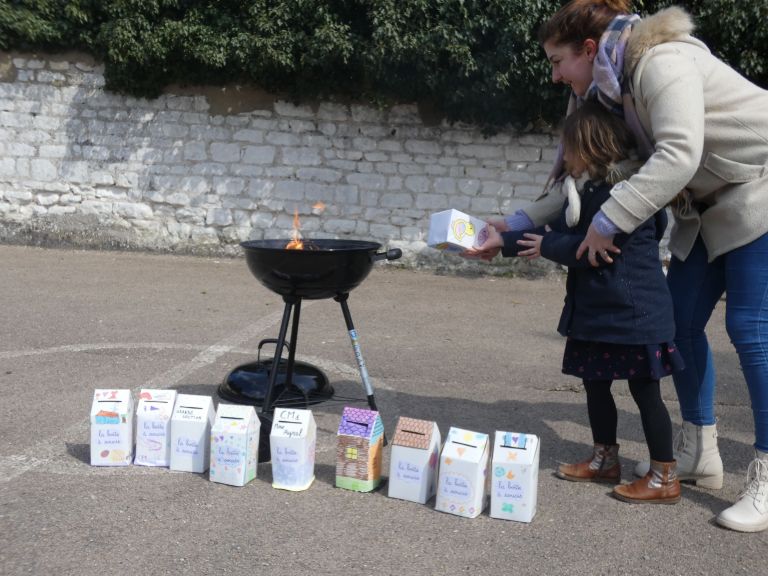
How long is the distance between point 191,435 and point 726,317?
7.40 ft

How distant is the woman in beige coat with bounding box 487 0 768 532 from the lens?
2.86 m

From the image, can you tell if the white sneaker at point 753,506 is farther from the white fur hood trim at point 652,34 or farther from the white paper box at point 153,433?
the white paper box at point 153,433

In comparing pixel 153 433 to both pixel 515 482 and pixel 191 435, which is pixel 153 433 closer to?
pixel 191 435

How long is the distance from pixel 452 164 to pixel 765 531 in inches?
291

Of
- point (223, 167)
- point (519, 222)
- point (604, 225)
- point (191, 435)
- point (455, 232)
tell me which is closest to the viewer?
point (604, 225)

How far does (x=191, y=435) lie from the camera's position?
3424mm

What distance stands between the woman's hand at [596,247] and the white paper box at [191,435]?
5.58 ft

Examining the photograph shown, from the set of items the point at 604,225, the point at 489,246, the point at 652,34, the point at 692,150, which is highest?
the point at 652,34

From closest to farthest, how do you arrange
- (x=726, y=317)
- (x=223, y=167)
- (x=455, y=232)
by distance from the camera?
(x=726, y=317), (x=455, y=232), (x=223, y=167)

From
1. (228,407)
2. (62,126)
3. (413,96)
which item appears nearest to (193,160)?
(62,126)

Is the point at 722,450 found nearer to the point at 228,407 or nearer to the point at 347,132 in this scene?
the point at 228,407

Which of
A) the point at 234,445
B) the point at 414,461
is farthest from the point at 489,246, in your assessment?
the point at 234,445

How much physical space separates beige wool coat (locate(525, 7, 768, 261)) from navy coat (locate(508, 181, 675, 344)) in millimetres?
197

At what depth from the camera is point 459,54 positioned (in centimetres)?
912
